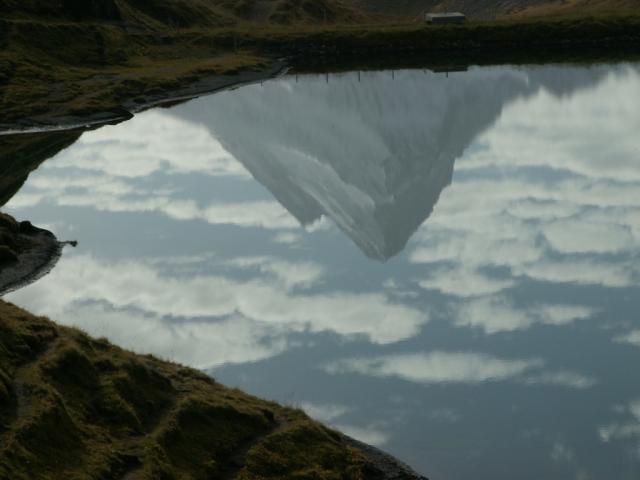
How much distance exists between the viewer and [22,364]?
42.2 meters

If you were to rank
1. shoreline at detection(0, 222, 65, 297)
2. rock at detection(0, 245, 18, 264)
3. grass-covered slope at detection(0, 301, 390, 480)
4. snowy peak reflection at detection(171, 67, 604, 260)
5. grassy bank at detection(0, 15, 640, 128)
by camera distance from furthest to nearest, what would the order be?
snowy peak reflection at detection(171, 67, 604, 260), grassy bank at detection(0, 15, 640, 128), rock at detection(0, 245, 18, 264), shoreline at detection(0, 222, 65, 297), grass-covered slope at detection(0, 301, 390, 480)

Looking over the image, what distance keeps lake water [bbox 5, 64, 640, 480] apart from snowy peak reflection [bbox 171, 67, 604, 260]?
3665mm

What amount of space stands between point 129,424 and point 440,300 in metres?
32.1

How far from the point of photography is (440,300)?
226ft

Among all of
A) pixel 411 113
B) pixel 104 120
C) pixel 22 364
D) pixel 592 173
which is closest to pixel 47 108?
pixel 104 120

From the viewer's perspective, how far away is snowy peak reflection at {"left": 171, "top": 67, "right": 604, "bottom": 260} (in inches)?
5743

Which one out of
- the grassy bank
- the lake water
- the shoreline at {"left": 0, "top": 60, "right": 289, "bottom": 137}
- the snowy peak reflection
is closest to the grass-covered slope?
the lake water

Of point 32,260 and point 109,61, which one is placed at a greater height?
point 109,61

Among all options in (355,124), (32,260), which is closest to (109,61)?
(355,124)

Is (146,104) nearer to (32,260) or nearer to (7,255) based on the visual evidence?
(32,260)

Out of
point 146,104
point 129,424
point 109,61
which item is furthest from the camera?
point 109,61

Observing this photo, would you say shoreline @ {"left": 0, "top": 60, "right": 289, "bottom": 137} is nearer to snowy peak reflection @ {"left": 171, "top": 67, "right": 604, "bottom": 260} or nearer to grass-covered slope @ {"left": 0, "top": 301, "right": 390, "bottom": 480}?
snowy peak reflection @ {"left": 171, "top": 67, "right": 604, "bottom": 260}

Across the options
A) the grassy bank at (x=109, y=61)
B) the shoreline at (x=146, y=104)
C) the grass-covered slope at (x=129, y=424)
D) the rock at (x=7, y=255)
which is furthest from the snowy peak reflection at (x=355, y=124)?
the grass-covered slope at (x=129, y=424)

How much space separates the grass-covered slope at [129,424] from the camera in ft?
120
